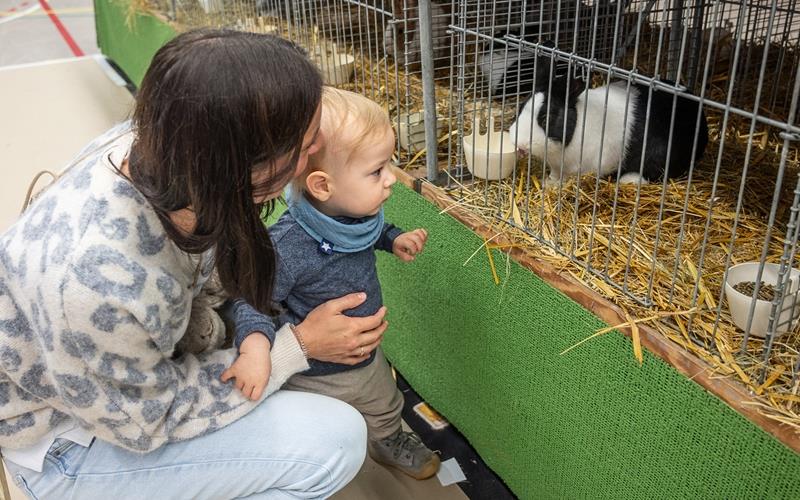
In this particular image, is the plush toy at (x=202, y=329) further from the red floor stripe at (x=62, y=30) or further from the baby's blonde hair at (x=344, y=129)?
the red floor stripe at (x=62, y=30)

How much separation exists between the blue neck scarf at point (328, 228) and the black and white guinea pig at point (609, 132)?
0.46 m

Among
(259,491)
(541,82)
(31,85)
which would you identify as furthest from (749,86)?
(31,85)

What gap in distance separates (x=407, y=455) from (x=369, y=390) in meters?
0.28

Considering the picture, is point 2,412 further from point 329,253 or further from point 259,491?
point 329,253

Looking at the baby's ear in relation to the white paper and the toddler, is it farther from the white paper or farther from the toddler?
the white paper

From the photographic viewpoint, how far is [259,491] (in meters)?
1.04

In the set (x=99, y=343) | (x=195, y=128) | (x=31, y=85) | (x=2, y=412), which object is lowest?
(x=31, y=85)

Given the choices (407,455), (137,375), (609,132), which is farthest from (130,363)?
(609,132)

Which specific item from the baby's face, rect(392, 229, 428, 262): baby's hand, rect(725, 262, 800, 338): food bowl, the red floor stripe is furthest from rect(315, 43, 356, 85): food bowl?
the red floor stripe

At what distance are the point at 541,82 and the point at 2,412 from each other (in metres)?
1.20

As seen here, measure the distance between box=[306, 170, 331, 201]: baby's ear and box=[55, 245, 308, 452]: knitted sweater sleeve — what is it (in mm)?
253

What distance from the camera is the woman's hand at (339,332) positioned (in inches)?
45.0

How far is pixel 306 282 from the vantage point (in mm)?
1191

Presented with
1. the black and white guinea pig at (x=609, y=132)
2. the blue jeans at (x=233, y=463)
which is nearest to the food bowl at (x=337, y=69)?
the black and white guinea pig at (x=609, y=132)
